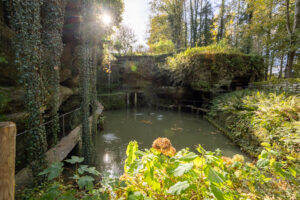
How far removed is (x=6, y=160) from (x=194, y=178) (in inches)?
49.2

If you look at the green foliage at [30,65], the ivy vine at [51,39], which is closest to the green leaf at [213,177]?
the green foliage at [30,65]

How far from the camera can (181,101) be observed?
1321 cm

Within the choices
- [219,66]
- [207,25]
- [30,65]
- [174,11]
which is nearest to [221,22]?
[207,25]

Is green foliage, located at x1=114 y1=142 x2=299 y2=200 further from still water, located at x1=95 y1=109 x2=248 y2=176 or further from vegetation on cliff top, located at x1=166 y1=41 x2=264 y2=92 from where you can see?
vegetation on cliff top, located at x1=166 y1=41 x2=264 y2=92

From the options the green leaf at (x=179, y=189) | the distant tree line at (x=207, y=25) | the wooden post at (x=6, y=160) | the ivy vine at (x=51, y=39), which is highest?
the distant tree line at (x=207, y=25)

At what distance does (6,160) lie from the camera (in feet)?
2.39

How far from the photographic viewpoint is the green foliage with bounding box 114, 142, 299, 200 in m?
1.13

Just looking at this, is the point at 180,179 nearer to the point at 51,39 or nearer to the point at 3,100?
the point at 3,100

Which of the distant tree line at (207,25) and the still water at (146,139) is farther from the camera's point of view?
the distant tree line at (207,25)

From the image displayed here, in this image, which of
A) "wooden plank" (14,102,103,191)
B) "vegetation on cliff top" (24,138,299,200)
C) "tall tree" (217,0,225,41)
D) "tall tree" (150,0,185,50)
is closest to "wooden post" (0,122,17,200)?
"vegetation on cliff top" (24,138,299,200)

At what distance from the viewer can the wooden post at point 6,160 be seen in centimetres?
71

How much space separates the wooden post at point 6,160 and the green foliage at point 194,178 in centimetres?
74

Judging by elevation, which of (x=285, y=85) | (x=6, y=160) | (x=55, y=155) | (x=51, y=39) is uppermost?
(x=51, y=39)

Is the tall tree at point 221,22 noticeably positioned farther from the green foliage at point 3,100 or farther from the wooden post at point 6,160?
the wooden post at point 6,160
